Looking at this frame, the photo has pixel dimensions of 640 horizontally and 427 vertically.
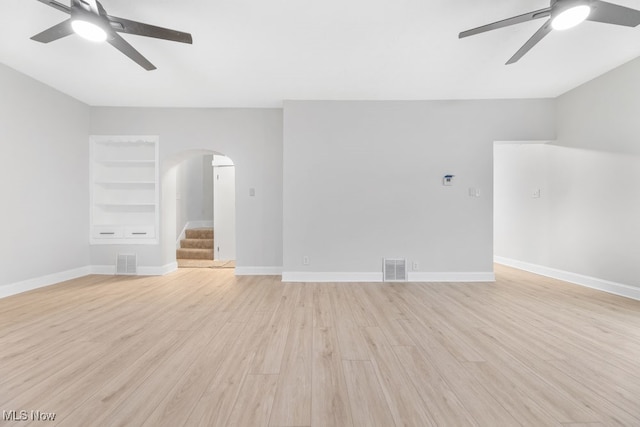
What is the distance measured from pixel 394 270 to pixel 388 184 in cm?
135

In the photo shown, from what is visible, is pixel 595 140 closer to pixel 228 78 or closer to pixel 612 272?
→ pixel 612 272

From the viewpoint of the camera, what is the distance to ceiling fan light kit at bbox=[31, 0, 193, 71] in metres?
2.00

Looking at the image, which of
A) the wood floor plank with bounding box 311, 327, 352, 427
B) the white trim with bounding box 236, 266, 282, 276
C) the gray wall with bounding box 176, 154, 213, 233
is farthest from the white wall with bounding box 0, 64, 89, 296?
the wood floor plank with bounding box 311, 327, 352, 427

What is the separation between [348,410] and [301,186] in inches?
123

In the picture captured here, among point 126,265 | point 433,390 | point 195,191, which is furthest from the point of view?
point 195,191

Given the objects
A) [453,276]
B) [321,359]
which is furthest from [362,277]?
[321,359]

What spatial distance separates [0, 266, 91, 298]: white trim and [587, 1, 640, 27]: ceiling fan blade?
661 centimetres

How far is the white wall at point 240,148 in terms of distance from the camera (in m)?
4.51

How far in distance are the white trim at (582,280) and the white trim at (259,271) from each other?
4.41m

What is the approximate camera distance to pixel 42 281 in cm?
371

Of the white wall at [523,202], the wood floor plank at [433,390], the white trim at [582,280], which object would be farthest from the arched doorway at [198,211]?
the white trim at [582,280]

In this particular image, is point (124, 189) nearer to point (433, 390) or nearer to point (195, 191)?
point (195, 191)

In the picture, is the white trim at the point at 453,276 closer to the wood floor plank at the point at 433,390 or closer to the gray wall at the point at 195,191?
the wood floor plank at the point at 433,390

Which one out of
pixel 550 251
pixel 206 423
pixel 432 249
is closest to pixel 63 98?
pixel 206 423
